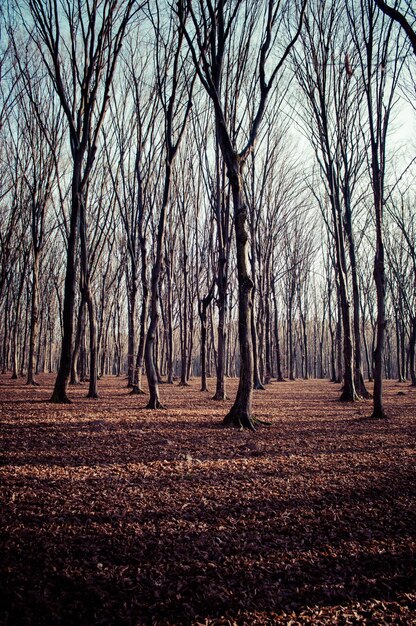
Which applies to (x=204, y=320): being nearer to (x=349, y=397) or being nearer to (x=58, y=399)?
(x=349, y=397)

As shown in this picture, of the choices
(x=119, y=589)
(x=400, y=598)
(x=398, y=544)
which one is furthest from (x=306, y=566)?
(x=119, y=589)

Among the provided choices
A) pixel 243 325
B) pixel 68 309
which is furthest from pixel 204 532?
pixel 68 309

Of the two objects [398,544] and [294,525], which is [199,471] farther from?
[398,544]

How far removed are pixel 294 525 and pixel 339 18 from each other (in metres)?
10.8

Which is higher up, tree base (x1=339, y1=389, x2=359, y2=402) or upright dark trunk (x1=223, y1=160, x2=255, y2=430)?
upright dark trunk (x1=223, y1=160, x2=255, y2=430)

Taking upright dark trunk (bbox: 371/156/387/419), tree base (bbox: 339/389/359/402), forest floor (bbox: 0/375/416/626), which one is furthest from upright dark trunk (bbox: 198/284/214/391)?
forest floor (bbox: 0/375/416/626)

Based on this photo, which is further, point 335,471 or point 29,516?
point 335,471

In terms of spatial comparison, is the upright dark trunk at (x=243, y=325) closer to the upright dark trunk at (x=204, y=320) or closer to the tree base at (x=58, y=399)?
the tree base at (x=58, y=399)

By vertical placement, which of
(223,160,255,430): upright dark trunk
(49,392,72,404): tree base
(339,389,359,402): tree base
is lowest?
(339,389,359,402): tree base

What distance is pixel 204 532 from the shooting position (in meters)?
2.16

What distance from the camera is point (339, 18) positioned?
8.38m

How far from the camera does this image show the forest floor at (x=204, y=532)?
1.53 metres

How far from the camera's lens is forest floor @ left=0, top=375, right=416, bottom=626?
1528 millimetres

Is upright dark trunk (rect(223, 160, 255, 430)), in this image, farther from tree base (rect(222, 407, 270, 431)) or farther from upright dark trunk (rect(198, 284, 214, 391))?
upright dark trunk (rect(198, 284, 214, 391))
